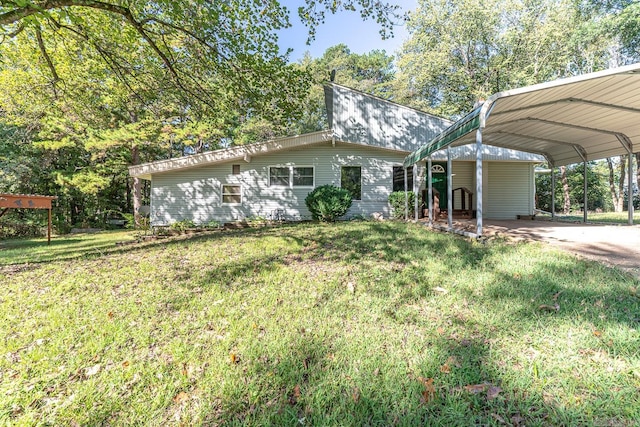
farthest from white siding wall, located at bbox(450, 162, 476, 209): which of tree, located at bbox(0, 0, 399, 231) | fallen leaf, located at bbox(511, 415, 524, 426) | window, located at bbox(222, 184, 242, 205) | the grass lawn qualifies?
fallen leaf, located at bbox(511, 415, 524, 426)

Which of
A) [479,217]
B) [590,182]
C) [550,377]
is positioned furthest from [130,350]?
[590,182]

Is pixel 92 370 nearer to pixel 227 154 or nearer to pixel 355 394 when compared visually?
pixel 355 394

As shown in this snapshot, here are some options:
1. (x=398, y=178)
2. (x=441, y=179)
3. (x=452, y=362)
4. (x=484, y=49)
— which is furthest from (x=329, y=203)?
(x=484, y=49)

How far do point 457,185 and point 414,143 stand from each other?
2849mm

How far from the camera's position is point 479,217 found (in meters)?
5.56

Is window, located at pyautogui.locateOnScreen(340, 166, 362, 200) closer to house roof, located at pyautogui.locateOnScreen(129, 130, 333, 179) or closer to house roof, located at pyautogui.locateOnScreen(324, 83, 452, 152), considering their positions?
house roof, located at pyautogui.locateOnScreen(324, 83, 452, 152)

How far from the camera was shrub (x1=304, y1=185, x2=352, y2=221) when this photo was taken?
9695 millimetres

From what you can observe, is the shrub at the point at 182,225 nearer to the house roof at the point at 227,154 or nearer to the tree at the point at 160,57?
the house roof at the point at 227,154

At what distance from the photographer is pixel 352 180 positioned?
37.7 feet

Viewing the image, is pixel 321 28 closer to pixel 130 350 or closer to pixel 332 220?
pixel 332 220

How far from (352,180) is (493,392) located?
10.0 meters

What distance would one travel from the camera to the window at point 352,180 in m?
11.4

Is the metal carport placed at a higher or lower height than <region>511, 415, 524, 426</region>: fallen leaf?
higher

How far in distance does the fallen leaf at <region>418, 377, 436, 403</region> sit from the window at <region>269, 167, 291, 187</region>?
9990mm
